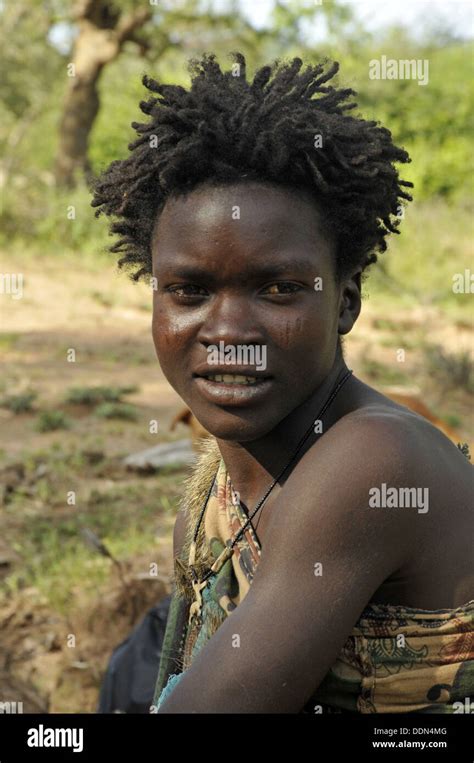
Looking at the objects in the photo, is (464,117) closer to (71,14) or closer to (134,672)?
(71,14)

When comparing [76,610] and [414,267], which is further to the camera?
[414,267]

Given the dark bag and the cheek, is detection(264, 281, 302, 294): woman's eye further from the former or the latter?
the dark bag

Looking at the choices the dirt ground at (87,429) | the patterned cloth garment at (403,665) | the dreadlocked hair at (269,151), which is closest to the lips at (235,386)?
the dreadlocked hair at (269,151)

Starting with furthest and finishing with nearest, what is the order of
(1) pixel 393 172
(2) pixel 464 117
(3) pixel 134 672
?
(2) pixel 464 117, (3) pixel 134 672, (1) pixel 393 172

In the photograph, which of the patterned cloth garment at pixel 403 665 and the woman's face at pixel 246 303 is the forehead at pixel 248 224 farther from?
the patterned cloth garment at pixel 403 665

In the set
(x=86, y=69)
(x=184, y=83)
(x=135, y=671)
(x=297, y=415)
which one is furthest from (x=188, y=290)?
(x=86, y=69)

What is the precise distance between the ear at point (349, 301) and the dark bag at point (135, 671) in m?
1.57

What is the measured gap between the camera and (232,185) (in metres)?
1.71

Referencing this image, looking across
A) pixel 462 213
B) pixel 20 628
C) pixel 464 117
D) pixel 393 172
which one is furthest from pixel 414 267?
pixel 393 172

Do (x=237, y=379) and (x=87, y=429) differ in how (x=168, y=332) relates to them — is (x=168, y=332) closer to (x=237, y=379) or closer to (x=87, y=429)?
(x=237, y=379)

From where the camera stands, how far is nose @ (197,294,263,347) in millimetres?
1669

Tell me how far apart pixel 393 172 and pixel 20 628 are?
9.16 feet

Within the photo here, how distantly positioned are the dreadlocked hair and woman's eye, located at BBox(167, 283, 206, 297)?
0.18 meters

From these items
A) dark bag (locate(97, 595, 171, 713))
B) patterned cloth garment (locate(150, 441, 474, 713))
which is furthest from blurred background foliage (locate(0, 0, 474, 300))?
patterned cloth garment (locate(150, 441, 474, 713))
